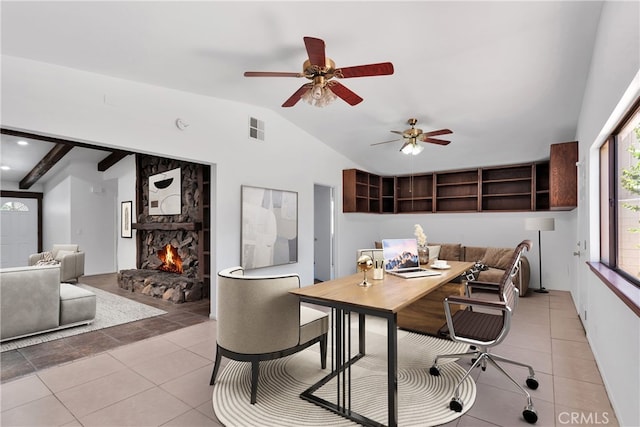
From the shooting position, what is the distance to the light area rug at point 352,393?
1.96 meters

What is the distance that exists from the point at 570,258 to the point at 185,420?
20.3 ft

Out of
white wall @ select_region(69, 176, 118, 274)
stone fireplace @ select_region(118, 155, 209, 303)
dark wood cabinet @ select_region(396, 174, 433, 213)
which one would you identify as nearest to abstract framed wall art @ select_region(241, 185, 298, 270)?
stone fireplace @ select_region(118, 155, 209, 303)

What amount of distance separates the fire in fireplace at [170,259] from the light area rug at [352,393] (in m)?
3.55

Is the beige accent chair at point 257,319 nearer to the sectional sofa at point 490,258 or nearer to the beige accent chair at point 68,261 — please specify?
the sectional sofa at point 490,258

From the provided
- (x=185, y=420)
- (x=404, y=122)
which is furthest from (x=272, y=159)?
(x=185, y=420)

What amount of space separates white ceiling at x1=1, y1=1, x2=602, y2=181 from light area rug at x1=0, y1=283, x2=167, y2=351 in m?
2.87

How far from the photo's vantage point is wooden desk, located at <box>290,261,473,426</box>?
1719mm

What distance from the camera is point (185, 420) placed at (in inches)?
77.3

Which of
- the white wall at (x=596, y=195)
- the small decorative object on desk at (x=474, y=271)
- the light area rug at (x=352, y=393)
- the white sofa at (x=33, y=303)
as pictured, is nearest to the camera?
the white wall at (x=596, y=195)

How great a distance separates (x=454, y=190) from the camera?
22.0ft

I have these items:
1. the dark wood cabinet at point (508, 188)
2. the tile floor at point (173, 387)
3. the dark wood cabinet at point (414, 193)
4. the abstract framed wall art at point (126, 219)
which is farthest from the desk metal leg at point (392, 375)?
the abstract framed wall art at point (126, 219)

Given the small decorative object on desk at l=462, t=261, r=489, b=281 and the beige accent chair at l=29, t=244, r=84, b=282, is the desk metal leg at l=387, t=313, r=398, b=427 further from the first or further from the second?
the beige accent chair at l=29, t=244, r=84, b=282

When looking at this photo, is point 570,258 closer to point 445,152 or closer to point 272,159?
point 445,152

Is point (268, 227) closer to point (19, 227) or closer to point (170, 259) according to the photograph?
point (170, 259)
